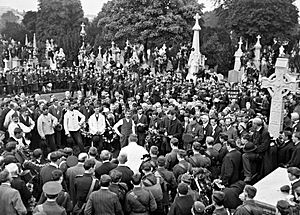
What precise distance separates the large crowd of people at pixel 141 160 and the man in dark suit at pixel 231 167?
0.02m

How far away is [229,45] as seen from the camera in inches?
1483

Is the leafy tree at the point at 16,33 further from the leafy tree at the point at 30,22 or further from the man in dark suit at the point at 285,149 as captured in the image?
the man in dark suit at the point at 285,149

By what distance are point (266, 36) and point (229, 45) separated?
6.79 meters

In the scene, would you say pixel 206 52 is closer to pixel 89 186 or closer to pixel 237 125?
pixel 237 125

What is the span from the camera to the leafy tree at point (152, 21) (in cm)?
3475

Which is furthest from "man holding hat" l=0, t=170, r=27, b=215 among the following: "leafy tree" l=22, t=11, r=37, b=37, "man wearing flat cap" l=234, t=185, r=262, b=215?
"leafy tree" l=22, t=11, r=37, b=37

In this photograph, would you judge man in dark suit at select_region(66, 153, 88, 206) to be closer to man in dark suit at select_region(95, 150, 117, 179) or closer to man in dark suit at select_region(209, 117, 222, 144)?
man in dark suit at select_region(95, 150, 117, 179)

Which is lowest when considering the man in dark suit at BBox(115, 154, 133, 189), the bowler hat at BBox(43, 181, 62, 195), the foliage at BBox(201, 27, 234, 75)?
the man in dark suit at BBox(115, 154, 133, 189)

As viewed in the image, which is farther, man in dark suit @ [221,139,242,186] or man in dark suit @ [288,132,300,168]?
man in dark suit @ [288,132,300,168]

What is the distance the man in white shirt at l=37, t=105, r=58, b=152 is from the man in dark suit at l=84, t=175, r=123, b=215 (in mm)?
5835

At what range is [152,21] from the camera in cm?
3494

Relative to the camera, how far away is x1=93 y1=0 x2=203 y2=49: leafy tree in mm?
34750

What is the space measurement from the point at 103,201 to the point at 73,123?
243 inches

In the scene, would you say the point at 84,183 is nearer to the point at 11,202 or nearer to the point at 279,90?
the point at 11,202
